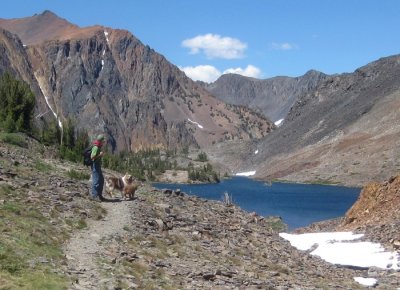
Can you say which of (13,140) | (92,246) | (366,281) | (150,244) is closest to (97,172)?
(150,244)

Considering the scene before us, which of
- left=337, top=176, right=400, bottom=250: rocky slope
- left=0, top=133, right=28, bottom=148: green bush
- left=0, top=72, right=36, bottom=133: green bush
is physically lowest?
left=337, top=176, right=400, bottom=250: rocky slope

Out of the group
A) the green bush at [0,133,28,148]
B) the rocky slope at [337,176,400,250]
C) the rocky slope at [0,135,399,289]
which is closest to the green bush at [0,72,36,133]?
the green bush at [0,133,28,148]

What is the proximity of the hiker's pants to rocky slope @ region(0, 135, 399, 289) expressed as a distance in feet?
1.70

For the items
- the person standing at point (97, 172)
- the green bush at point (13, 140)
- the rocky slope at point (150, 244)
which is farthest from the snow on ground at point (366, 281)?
the green bush at point (13, 140)

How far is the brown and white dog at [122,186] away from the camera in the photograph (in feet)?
92.3

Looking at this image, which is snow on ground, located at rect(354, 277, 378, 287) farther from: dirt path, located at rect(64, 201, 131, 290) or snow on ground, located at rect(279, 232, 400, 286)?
dirt path, located at rect(64, 201, 131, 290)

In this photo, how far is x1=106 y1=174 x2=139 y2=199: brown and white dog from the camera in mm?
28125

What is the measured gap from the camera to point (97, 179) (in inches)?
1042

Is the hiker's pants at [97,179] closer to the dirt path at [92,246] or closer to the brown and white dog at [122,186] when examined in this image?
the dirt path at [92,246]

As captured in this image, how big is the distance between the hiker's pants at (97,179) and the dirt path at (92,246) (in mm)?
706

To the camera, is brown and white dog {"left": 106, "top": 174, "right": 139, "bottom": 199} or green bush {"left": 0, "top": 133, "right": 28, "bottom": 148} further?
green bush {"left": 0, "top": 133, "right": 28, "bottom": 148}

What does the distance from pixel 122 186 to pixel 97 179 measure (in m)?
2.35

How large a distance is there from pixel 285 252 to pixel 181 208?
18.3 ft

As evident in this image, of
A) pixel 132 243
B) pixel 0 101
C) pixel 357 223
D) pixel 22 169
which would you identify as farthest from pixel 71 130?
pixel 132 243
